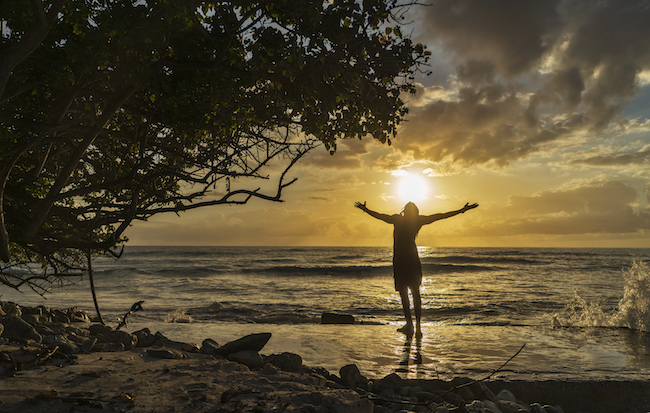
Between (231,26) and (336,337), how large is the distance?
5.76 meters

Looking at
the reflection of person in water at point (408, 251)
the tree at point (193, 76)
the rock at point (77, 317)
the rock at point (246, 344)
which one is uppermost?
the tree at point (193, 76)

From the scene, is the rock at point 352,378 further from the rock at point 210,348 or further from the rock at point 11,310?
the rock at point 11,310

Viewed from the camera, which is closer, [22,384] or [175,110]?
[22,384]

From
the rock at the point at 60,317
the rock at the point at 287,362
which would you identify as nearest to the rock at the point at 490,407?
the rock at the point at 287,362

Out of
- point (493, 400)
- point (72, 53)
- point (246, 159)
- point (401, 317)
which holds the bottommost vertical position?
point (401, 317)

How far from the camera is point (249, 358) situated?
5.03 m

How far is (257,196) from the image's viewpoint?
5113 mm

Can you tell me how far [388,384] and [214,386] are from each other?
81.9 inches

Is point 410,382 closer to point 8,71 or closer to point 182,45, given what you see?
point 182,45

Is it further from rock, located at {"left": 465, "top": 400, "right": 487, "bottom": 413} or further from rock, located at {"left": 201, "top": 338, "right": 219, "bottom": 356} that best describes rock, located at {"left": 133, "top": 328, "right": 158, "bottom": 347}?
rock, located at {"left": 465, "top": 400, "right": 487, "bottom": 413}

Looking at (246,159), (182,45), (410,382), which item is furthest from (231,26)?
(410,382)

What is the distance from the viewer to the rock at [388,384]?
4758 mm

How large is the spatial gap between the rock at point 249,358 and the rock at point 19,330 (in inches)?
91.8

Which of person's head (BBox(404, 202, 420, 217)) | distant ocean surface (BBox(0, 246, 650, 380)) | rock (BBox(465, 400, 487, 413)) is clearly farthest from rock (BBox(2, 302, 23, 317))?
rock (BBox(465, 400, 487, 413))
